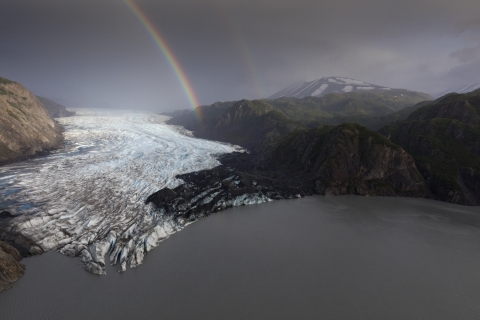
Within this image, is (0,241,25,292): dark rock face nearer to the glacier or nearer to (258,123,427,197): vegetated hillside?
the glacier

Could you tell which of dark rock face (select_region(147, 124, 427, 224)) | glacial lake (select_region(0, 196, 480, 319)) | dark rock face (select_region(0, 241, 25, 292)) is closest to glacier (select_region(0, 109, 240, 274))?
glacial lake (select_region(0, 196, 480, 319))

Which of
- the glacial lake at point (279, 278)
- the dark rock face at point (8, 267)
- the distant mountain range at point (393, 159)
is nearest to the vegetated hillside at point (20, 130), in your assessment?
the dark rock face at point (8, 267)

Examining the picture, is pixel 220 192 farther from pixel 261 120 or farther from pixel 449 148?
pixel 261 120

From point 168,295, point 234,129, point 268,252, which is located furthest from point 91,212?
point 234,129

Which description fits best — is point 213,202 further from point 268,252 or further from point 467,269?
point 467,269

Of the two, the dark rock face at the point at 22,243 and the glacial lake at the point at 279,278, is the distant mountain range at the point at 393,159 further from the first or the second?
A: the dark rock face at the point at 22,243

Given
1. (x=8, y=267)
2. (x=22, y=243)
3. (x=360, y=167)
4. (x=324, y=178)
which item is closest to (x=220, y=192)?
(x=324, y=178)

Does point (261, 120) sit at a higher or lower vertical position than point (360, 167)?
higher
